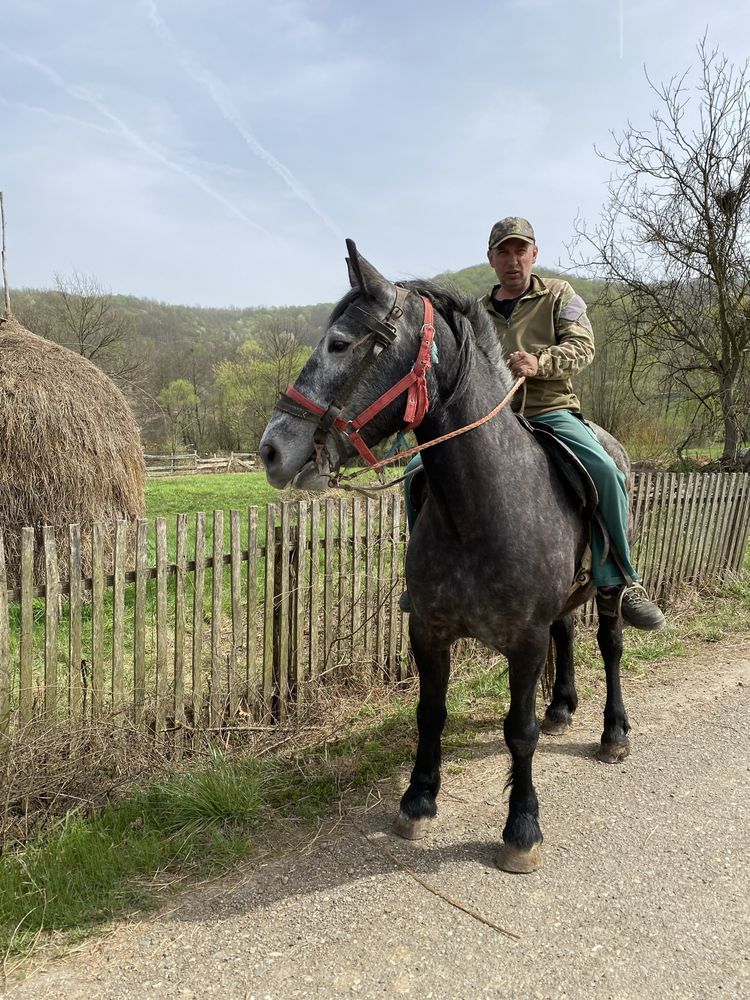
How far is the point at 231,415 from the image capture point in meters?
49.0

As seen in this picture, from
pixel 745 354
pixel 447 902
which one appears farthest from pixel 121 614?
pixel 745 354

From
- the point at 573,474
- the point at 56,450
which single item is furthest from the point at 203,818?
the point at 56,450

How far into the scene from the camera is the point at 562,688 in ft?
15.9

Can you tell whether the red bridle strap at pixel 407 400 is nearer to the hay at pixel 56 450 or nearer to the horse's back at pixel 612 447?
the horse's back at pixel 612 447

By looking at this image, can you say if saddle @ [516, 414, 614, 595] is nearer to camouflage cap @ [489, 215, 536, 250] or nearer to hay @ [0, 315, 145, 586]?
camouflage cap @ [489, 215, 536, 250]

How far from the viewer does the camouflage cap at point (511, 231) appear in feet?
12.2

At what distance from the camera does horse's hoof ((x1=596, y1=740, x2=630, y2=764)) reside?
426 centimetres

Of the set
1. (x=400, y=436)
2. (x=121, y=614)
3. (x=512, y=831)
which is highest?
(x=400, y=436)

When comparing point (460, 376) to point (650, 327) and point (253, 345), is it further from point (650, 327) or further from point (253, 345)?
point (253, 345)

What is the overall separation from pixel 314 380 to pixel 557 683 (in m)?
3.47

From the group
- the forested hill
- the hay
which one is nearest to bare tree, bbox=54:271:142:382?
the forested hill

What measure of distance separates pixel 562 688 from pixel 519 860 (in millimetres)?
1879

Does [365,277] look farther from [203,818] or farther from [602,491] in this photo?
[203,818]

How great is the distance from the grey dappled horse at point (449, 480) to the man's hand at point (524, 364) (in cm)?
23
